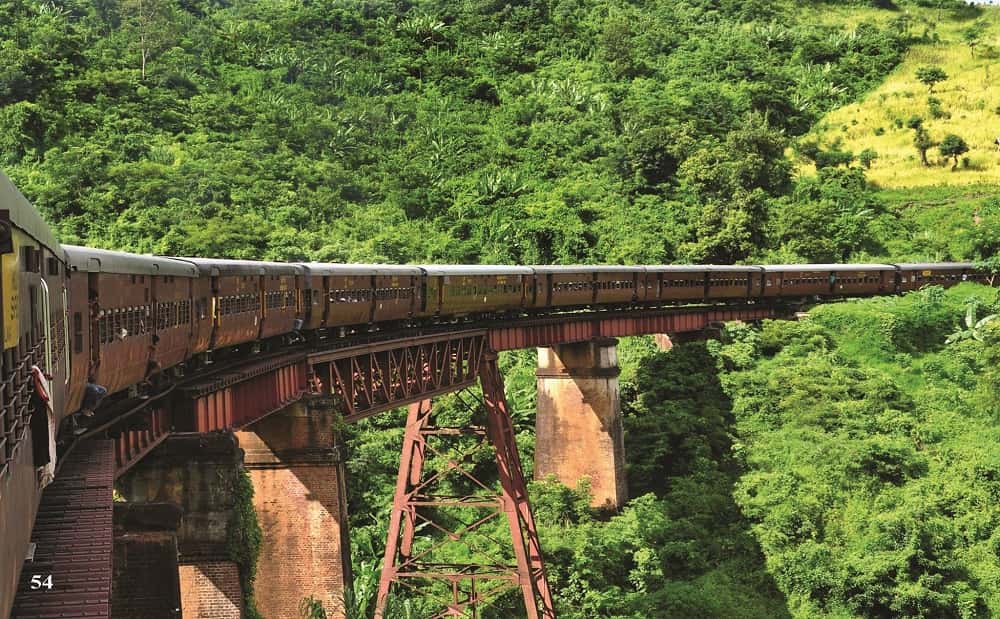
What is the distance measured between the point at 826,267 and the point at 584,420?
14921 millimetres

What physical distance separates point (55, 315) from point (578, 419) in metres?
31.5

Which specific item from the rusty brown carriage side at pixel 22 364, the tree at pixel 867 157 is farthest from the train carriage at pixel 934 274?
the rusty brown carriage side at pixel 22 364

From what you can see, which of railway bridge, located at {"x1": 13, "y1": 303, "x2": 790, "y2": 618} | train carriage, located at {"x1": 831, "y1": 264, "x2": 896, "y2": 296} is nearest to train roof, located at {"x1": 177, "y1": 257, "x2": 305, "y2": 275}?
railway bridge, located at {"x1": 13, "y1": 303, "x2": 790, "y2": 618}

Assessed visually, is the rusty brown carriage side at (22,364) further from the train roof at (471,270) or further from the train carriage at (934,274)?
the train carriage at (934,274)

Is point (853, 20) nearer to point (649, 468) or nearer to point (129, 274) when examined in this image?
point (649, 468)

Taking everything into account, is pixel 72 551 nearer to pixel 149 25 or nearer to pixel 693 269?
pixel 693 269

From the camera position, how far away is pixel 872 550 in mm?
31750

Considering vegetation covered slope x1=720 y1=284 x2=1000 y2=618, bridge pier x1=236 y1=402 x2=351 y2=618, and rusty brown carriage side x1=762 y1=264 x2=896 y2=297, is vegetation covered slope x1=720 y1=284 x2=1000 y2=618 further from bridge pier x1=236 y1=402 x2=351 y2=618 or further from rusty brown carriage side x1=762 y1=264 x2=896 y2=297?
bridge pier x1=236 y1=402 x2=351 y2=618

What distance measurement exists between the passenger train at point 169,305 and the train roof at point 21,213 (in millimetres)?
22

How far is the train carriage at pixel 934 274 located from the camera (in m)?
51.6

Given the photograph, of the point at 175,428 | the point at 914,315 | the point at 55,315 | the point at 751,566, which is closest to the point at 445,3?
the point at 914,315

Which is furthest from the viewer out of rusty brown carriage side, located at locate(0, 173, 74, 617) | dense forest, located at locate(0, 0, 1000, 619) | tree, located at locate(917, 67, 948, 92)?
tree, located at locate(917, 67, 948, 92)

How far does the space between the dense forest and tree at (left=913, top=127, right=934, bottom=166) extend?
380 cm

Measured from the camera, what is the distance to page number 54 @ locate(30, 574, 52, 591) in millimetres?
6531
